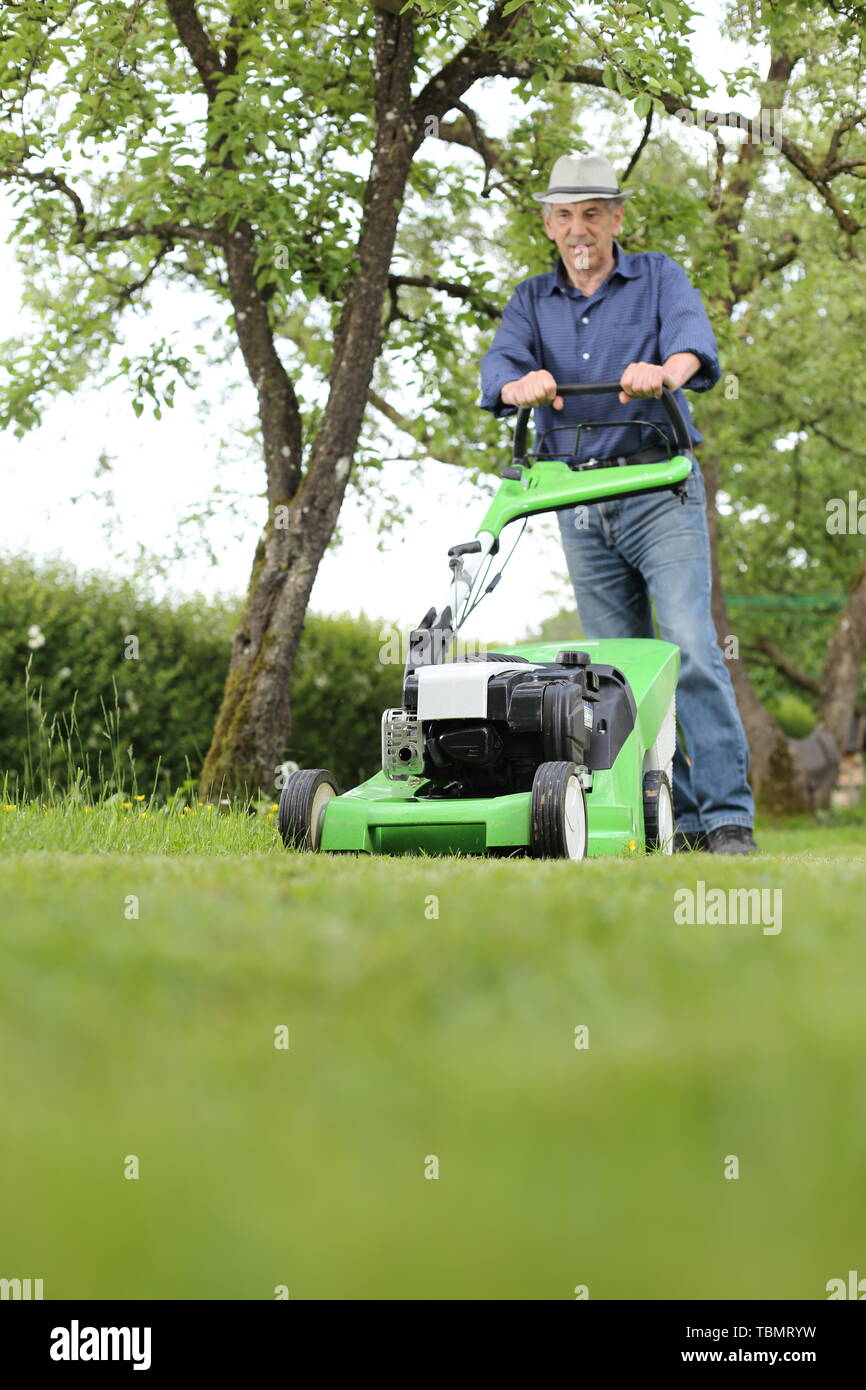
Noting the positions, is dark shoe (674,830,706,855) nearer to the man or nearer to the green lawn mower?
the man

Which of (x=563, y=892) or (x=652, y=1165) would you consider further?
(x=563, y=892)

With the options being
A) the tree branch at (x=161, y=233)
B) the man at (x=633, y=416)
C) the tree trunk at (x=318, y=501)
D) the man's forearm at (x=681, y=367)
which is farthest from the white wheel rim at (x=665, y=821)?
the tree branch at (x=161, y=233)

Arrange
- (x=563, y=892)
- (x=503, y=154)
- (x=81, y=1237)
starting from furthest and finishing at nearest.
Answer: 1. (x=503, y=154)
2. (x=563, y=892)
3. (x=81, y=1237)

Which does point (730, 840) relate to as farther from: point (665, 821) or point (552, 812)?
point (552, 812)

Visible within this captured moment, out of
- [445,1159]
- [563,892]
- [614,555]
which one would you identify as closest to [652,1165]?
[445,1159]

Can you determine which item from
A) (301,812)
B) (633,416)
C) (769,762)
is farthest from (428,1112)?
(769,762)

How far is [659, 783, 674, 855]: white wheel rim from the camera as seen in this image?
4.11 m

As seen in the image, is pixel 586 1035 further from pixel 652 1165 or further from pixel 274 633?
pixel 274 633

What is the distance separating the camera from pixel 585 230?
4.66 metres

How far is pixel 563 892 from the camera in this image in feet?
7.13

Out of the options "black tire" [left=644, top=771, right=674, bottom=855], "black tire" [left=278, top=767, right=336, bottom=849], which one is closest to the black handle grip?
"black tire" [left=644, top=771, right=674, bottom=855]

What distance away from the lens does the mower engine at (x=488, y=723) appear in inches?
138

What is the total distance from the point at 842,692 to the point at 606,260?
10736 millimetres

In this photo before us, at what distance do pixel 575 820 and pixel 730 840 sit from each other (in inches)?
50.3
